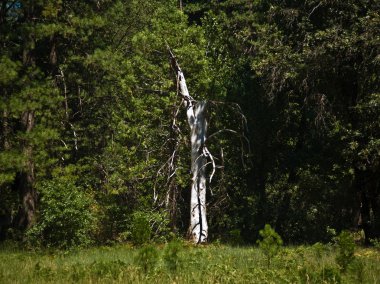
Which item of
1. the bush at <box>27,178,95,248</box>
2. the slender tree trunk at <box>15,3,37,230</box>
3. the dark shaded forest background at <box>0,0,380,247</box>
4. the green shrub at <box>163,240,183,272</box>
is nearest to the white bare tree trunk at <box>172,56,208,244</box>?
the dark shaded forest background at <box>0,0,380,247</box>

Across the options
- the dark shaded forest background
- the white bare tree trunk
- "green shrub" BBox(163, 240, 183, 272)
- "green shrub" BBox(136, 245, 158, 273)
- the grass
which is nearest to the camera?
the grass

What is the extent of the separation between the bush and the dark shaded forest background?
6cm

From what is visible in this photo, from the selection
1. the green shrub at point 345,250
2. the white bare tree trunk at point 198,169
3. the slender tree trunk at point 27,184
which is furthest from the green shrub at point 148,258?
the slender tree trunk at point 27,184

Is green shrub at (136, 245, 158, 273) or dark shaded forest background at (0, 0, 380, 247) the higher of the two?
dark shaded forest background at (0, 0, 380, 247)

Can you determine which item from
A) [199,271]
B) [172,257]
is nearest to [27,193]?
[172,257]

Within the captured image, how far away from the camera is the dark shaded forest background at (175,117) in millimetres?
17672

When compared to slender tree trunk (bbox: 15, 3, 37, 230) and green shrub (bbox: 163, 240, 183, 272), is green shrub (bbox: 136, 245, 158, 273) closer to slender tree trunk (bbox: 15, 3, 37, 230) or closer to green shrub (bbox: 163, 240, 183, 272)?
green shrub (bbox: 163, 240, 183, 272)

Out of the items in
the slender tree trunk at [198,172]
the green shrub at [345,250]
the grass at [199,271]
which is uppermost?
the slender tree trunk at [198,172]

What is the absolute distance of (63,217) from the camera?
16.8 metres

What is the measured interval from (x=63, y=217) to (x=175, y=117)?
18.3ft

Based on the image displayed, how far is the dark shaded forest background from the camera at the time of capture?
58.0ft

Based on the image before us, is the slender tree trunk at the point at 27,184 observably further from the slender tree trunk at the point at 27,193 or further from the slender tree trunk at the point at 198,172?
the slender tree trunk at the point at 198,172

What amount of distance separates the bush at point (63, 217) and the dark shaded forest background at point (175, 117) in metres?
0.06

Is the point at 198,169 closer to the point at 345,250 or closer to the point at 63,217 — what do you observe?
the point at 63,217
